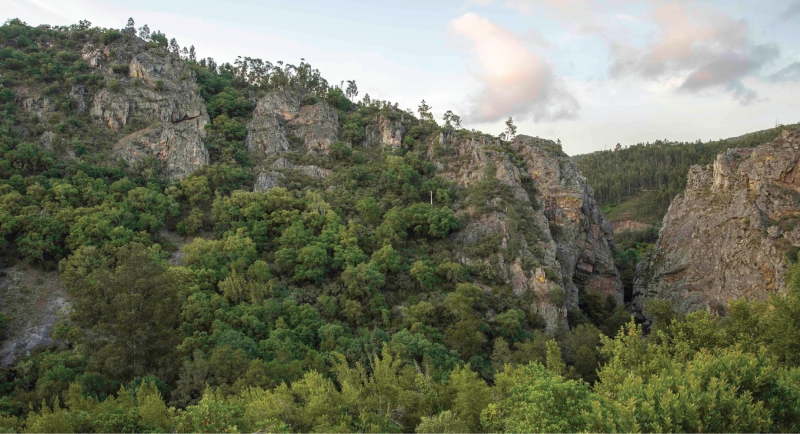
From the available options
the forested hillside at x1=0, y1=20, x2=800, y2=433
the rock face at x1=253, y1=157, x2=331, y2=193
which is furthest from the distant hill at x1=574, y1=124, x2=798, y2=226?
the rock face at x1=253, y1=157, x2=331, y2=193

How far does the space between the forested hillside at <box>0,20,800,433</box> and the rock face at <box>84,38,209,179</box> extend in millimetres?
343

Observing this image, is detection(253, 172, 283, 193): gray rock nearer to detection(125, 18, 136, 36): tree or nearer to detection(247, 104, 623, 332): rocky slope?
detection(247, 104, 623, 332): rocky slope

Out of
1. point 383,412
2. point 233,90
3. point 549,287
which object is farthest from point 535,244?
point 233,90

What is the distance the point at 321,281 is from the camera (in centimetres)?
5356

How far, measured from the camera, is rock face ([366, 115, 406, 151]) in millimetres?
80875

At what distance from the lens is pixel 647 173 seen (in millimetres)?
148750

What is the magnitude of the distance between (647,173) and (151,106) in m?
133

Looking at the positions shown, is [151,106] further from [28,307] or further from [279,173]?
[28,307]

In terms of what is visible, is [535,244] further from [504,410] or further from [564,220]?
[504,410]

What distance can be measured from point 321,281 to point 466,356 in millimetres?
17800

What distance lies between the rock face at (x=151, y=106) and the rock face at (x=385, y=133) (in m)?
25.6

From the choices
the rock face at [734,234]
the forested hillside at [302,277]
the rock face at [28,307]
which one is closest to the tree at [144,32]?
the forested hillside at [302,277]

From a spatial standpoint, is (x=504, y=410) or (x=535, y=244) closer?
(x=504, y=410)

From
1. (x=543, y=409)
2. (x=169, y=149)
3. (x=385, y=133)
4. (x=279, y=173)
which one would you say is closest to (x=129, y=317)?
(x=543, y=409)
